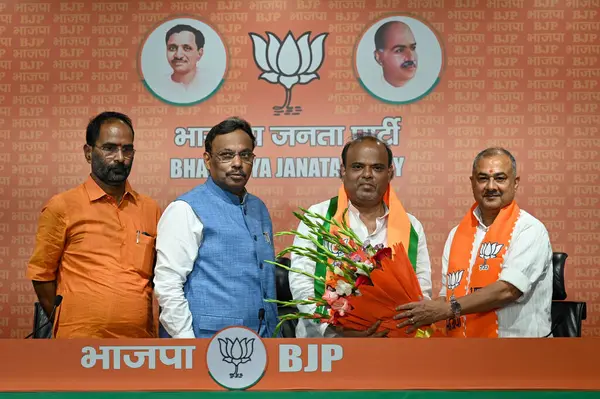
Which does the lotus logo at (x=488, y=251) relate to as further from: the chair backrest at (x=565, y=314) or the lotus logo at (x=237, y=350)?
the lotus logo at (x=237, y=350)

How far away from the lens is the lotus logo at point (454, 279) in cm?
291

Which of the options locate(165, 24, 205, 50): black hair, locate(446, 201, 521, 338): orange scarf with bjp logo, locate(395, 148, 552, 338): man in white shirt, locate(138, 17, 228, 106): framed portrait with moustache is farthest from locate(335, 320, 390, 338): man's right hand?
locate(165, 24, 205, 50): black hair

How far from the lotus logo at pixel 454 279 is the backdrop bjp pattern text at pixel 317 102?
4.12 ft

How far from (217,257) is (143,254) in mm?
399

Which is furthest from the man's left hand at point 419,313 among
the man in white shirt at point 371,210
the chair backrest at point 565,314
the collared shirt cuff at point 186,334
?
the chair backrest at point 565,314

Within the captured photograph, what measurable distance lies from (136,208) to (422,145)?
1838 millimetres

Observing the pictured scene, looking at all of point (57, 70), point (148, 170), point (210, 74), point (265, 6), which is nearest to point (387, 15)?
point (265, 6)

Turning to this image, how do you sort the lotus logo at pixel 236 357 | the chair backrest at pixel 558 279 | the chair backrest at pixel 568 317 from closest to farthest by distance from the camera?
the lotus logo at pixel 236 357 → the chair backrest at pixel 558 279 → the chair backrest at pixel 568 317

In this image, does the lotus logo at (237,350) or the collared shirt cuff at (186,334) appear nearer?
the lotus logo at (237,350)

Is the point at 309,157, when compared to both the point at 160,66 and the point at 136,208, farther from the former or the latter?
the point at 136,208

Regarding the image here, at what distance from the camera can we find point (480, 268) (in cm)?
283

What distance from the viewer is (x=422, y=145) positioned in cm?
422

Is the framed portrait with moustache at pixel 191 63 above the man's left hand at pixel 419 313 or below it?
above

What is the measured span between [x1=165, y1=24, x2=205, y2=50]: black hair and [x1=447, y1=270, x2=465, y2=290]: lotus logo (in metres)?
2.13
